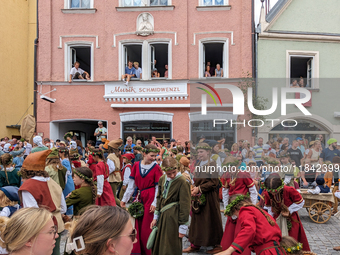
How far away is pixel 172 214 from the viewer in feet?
15.5

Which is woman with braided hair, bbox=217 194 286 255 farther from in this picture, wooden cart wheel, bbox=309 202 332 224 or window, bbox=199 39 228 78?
window, bbox=199 39 228 78

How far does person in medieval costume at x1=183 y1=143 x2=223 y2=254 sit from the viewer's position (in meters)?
5.85

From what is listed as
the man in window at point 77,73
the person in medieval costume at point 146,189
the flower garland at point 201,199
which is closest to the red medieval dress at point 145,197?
the person in medieval costume at point 146,189

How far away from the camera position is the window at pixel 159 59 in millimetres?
15758

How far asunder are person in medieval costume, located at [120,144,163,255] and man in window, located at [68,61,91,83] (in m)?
11.3

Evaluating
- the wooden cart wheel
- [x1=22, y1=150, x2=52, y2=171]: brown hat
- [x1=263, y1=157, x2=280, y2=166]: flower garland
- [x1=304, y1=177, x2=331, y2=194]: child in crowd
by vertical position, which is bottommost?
the wooden cart wheel

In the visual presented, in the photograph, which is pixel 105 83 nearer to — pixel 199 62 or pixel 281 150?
pixel 199 62

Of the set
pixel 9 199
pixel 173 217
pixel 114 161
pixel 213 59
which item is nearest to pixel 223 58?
pixel 213 59

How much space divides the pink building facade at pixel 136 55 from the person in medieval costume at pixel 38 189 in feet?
36.7

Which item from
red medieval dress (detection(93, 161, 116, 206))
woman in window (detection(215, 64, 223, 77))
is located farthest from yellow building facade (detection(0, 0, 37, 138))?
red medieval dress (detection(93, 161, 116, 206))

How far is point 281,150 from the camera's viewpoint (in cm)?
711

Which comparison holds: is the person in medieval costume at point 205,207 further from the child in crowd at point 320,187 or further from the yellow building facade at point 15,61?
the yellow building facade at point 15,61

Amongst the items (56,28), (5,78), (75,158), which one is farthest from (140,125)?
(5,78)

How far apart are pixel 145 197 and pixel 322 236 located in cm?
399
